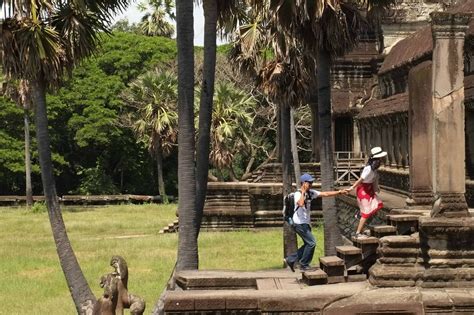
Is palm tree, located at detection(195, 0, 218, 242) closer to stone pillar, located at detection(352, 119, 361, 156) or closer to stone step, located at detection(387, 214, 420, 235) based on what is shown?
stone step, located at detection(387, 214, 420, 235)

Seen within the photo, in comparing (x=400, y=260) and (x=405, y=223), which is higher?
(x=405, y=223)

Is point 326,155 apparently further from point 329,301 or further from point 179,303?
point 179,303

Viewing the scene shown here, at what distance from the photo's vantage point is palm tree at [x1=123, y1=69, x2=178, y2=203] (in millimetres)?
38188

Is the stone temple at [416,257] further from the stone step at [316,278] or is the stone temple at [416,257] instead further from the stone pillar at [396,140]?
the stone pillar at [396,140]

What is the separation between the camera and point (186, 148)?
11148mm

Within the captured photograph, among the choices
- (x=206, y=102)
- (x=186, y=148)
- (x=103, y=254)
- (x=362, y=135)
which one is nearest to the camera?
(x=186, y=148)

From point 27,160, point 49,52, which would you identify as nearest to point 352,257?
point 49,52

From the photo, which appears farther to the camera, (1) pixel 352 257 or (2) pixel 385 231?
(2) pixel 385 231

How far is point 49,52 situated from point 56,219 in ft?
9.28

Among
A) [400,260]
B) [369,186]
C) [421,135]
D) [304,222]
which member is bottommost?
[400,260]

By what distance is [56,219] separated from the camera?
1245 cm

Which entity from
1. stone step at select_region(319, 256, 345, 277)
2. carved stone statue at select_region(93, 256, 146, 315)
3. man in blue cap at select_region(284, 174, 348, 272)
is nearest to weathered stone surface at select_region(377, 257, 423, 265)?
stone step at select_region(319, 256, 345, 277)

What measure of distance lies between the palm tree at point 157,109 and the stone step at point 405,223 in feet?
96.2

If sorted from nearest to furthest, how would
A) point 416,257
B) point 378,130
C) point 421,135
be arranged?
1. point 416,257
2. point 421,135
3. point 378,130
